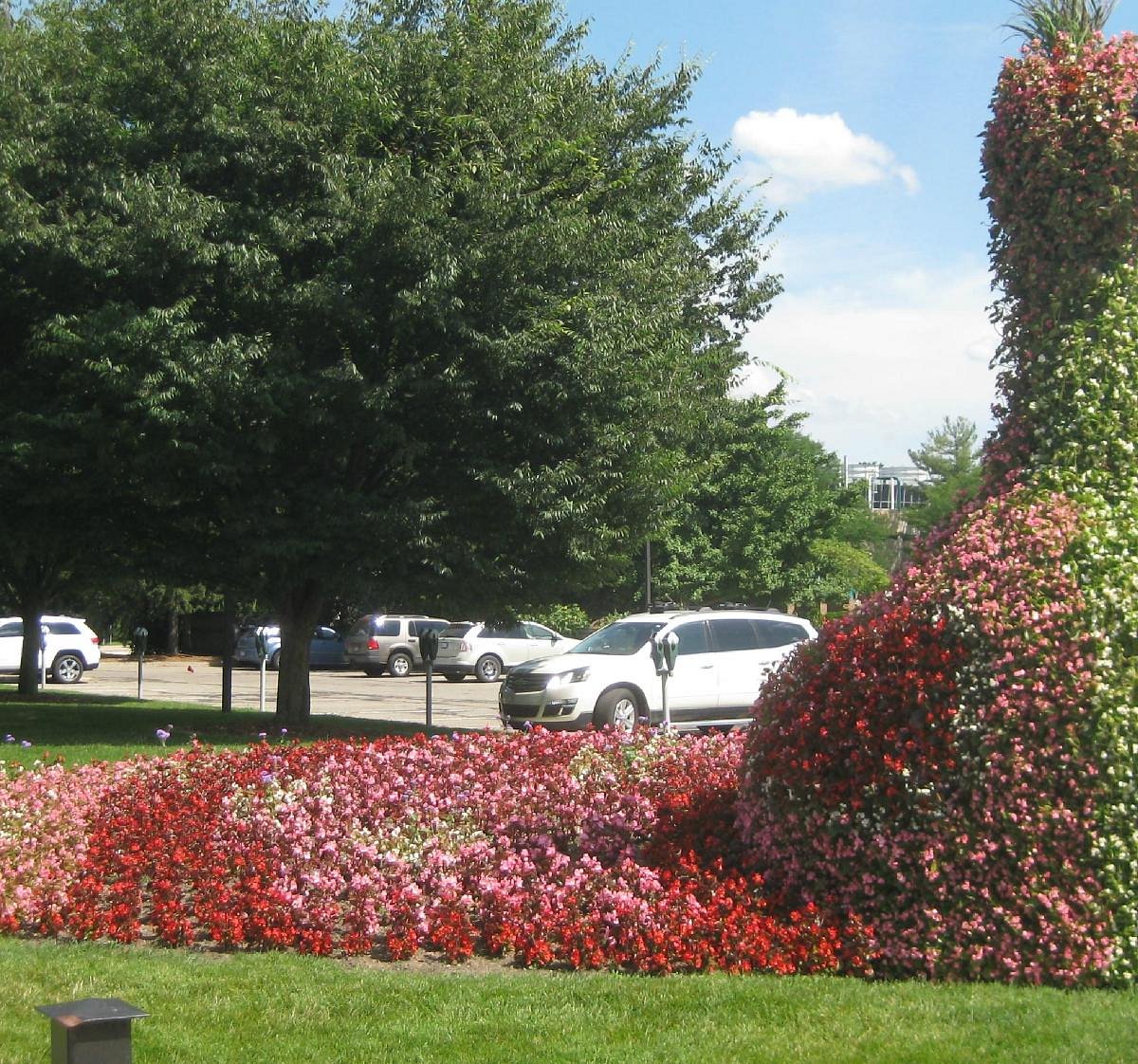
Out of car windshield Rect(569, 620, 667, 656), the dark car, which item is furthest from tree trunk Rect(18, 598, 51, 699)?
the dark car

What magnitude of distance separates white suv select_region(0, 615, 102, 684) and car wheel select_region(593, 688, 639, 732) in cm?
1864

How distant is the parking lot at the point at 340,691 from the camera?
2353 cm

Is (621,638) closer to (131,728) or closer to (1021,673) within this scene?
(131,728)

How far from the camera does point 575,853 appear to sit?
777cm

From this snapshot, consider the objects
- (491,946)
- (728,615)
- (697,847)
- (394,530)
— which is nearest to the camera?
(491,946)

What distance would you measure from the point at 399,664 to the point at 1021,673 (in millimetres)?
32772

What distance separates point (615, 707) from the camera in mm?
17688

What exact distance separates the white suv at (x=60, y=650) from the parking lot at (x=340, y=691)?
1.78ft

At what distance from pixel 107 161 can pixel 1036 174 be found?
11969 millimetres

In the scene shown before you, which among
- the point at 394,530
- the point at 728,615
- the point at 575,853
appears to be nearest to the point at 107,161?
the point at 394,530

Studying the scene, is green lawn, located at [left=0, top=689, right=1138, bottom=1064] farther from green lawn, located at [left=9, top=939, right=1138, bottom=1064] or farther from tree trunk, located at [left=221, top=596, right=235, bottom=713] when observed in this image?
tree trunk, located at [left=221, top=596, right=235, bottom=713]

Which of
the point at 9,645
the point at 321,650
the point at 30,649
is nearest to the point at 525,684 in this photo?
the point at 30,649

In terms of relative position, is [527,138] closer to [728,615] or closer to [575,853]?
[728,615]

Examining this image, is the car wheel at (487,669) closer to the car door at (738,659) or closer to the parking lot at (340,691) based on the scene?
the parking lot at (340,691)
